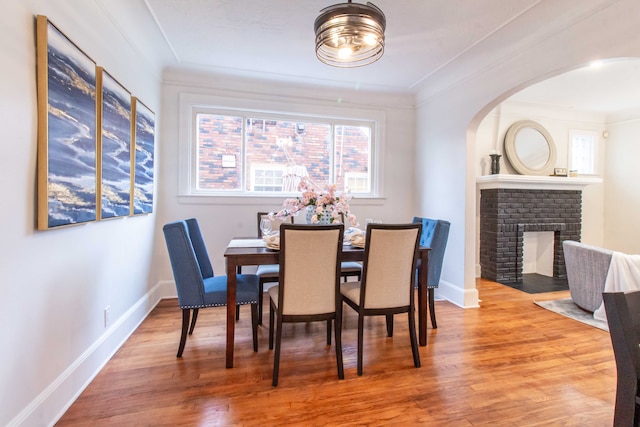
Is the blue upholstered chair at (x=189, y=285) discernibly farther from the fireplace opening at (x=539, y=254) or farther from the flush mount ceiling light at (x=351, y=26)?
the fireplace opening at (x=539, y=254)

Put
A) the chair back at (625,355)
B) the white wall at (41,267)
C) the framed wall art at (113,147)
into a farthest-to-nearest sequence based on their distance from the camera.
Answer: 1. the framed wall art at (113,147)
2. the white wall at (41,267)
3. the chair back at (625,355)

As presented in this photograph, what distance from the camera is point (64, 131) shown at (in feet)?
5.26

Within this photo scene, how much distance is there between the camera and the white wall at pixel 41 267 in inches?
50.9

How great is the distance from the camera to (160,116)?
3.49 m

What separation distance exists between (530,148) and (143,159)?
5380 mm

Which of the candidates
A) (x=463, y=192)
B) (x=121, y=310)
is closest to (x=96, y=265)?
(x=121, y=310)

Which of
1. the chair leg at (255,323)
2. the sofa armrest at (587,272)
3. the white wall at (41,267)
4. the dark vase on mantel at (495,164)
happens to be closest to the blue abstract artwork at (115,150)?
the white wall at (41,267)

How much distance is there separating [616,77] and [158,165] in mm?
5518

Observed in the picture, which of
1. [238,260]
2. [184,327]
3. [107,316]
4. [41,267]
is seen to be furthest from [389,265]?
[107,316]

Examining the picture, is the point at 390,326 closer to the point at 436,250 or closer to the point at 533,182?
the point at 436,250

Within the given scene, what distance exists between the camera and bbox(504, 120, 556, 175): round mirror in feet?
15.2

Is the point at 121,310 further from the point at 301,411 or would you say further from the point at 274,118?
the point at 274,118

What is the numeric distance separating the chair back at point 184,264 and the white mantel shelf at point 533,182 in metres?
4.09

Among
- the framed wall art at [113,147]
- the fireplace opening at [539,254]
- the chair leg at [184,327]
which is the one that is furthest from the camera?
the fireplace opening at [539,254]
